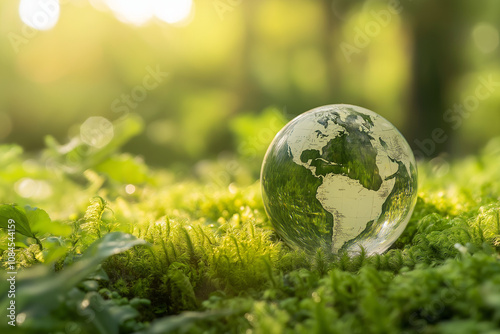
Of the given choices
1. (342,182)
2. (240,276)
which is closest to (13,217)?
(240,276)

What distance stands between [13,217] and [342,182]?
1635 millimetres

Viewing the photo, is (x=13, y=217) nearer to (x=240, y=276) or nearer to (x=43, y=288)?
(x=43, y=288)

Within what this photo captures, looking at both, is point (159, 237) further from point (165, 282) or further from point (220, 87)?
point (220, 87)

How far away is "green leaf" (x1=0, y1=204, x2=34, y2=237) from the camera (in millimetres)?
2027

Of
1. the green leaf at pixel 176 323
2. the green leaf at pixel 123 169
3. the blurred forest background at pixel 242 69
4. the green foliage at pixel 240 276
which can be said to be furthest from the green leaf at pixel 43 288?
the blurred forest background at pixel 242 69

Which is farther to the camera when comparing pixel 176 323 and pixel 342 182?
pixel 342 182

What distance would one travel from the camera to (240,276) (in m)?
1.98

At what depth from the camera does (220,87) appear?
9.97m

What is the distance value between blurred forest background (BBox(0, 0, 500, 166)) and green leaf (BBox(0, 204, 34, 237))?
19.6 ft

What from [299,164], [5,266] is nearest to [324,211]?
[299,164]

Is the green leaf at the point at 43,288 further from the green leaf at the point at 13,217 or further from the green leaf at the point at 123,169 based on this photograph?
the green leaf at the point at 123,169

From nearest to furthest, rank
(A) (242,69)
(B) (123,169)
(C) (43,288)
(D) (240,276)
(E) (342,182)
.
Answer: (C) (43,288), (D) (240,276), (E) (342,182), (B) (123,169), (A) (242,69)

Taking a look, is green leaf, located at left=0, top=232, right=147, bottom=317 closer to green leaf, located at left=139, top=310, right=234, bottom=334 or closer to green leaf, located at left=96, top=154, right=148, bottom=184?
green leaf, located at left=139, top=310, right=234, bottom=334

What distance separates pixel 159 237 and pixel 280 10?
8.18 m
